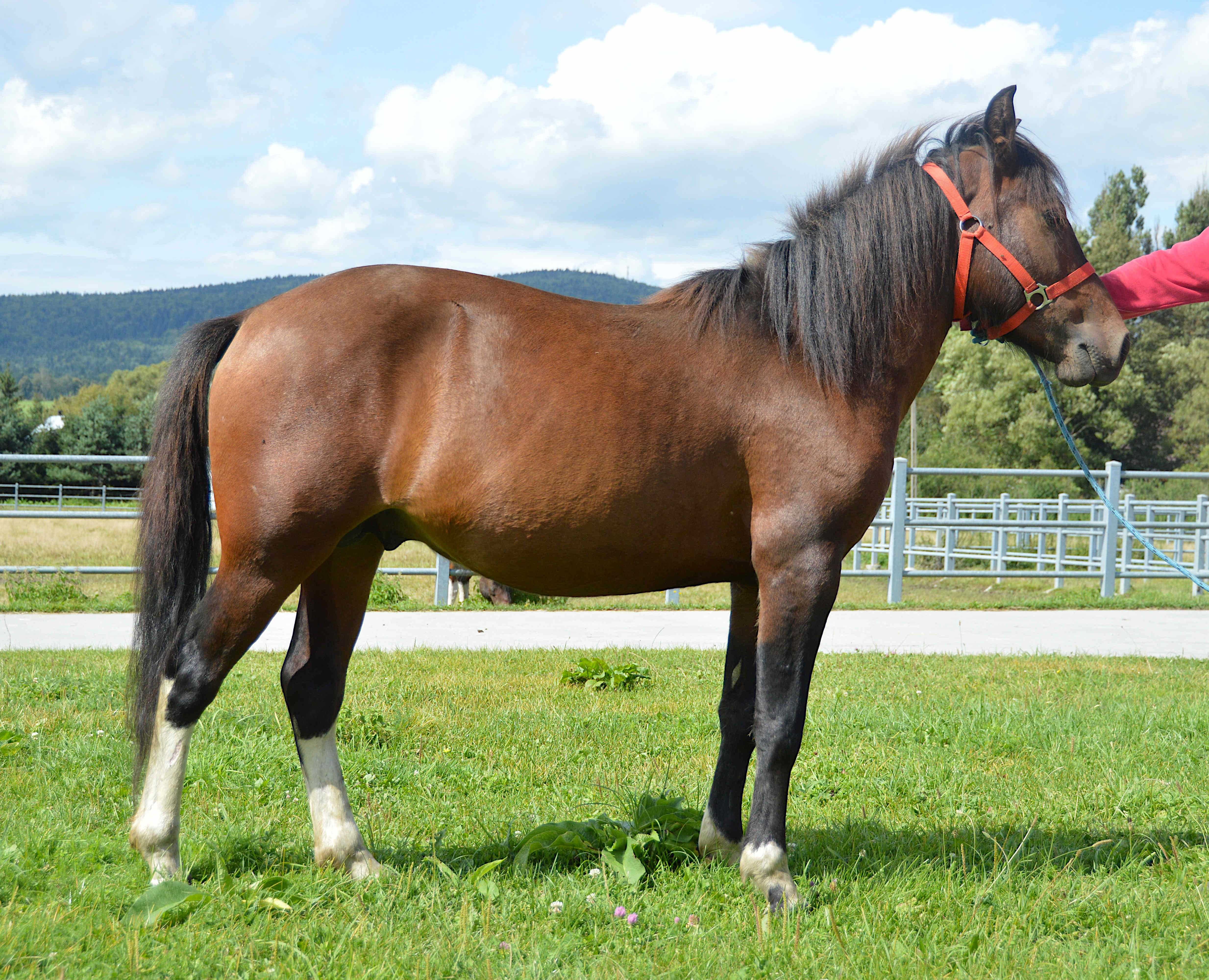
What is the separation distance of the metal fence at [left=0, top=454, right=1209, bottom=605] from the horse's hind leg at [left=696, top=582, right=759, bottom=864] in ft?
3.59

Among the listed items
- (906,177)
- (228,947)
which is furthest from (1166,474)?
(228,947)

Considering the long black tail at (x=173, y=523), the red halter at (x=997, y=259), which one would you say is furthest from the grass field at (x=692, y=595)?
the red halter at (x=997, y=259)

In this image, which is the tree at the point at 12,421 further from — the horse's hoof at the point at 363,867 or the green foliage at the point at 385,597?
the horse's hoof at the point at 363,867

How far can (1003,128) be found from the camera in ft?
9.73

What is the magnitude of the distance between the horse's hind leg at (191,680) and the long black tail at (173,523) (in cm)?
13

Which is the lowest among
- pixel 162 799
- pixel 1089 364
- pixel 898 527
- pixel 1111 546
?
pixel 162 799

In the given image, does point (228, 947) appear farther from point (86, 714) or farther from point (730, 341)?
point (86, 714)

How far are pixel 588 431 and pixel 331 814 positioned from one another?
149 centimetres

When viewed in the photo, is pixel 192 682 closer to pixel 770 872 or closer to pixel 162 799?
pixel 162 799

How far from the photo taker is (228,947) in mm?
2396

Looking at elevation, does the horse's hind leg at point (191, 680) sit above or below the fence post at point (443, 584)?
above

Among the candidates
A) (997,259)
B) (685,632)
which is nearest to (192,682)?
(997,259)

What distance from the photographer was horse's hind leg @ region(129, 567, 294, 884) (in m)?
2.73

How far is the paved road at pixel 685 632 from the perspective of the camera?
764 cm
